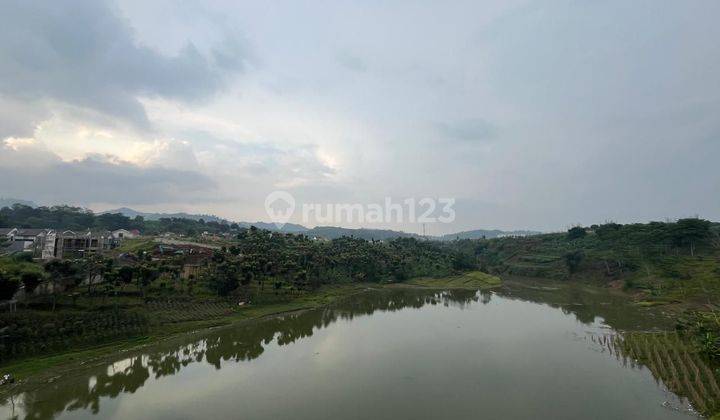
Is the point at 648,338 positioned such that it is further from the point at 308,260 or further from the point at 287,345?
the point at 308,260

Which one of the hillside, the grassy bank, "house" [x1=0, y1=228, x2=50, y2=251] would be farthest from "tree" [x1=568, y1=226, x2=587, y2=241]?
"house" [x1=0, y1=228, x2=50, y2=251]

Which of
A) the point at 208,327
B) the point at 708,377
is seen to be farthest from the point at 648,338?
the point at 208,327

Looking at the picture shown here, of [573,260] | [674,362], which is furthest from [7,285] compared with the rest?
[573,260]

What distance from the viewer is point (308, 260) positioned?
5981 cm

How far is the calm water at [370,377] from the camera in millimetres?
17750

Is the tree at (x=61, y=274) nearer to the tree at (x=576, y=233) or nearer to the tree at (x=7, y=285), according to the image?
the tree at (x=7, y=285)

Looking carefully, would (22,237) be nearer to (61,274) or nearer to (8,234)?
(8,234)

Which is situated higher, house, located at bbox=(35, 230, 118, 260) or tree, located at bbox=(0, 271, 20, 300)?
house, located at bbox=(35, 230, 118, 260)

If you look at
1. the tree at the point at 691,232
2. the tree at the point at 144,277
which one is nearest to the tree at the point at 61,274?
the tree at the point at 144,277

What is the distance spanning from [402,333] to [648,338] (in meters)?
18.5

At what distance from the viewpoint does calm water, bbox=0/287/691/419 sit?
1775cm

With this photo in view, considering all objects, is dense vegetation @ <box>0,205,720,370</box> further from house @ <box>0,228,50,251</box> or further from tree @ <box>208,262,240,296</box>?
house @ <box>0,228,50,251</box>

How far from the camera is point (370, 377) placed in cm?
2197

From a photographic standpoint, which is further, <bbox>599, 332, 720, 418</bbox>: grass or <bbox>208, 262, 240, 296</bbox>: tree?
<bbox>208, 262, 240, 296</bbox>: tree
